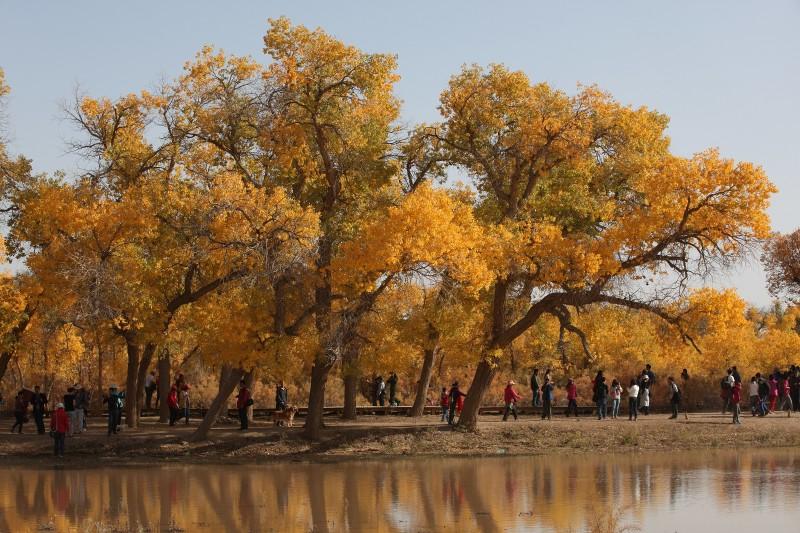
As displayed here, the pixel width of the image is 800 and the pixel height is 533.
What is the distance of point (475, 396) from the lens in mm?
35844

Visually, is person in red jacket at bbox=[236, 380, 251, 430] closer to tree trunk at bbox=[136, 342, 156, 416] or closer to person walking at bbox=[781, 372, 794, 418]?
tree trunk at bbox=[136, 342, 156, 416]

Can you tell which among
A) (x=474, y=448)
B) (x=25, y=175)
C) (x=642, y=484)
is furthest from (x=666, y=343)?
(x=25, y=175)

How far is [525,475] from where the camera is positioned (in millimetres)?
27359

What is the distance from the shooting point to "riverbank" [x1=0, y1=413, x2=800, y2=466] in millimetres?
33188

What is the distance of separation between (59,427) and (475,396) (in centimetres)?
1251

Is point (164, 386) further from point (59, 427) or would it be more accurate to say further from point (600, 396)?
point (600, 396)

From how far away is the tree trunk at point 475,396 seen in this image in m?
35.5

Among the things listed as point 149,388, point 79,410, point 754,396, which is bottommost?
point 79,410

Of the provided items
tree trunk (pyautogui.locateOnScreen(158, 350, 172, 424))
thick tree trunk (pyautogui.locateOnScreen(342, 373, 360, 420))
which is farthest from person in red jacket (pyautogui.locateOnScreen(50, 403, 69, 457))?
thick tree trunk (pyautogui.locateOnScreen(342, 373, 360, 420))

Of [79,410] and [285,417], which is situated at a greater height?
[79,410]

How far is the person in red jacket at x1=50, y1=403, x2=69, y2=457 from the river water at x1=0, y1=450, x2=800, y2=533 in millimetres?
2305

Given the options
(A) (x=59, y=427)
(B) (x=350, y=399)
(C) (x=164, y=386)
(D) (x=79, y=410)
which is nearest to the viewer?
(A) (x=59, y=427)

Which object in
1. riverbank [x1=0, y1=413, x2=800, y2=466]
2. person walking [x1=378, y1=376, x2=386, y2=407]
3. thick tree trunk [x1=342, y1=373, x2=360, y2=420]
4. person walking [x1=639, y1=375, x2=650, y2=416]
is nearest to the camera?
riverbank [x1=0, y1=413, x2=800, y2=466]

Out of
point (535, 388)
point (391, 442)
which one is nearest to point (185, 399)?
point (391, 442)
